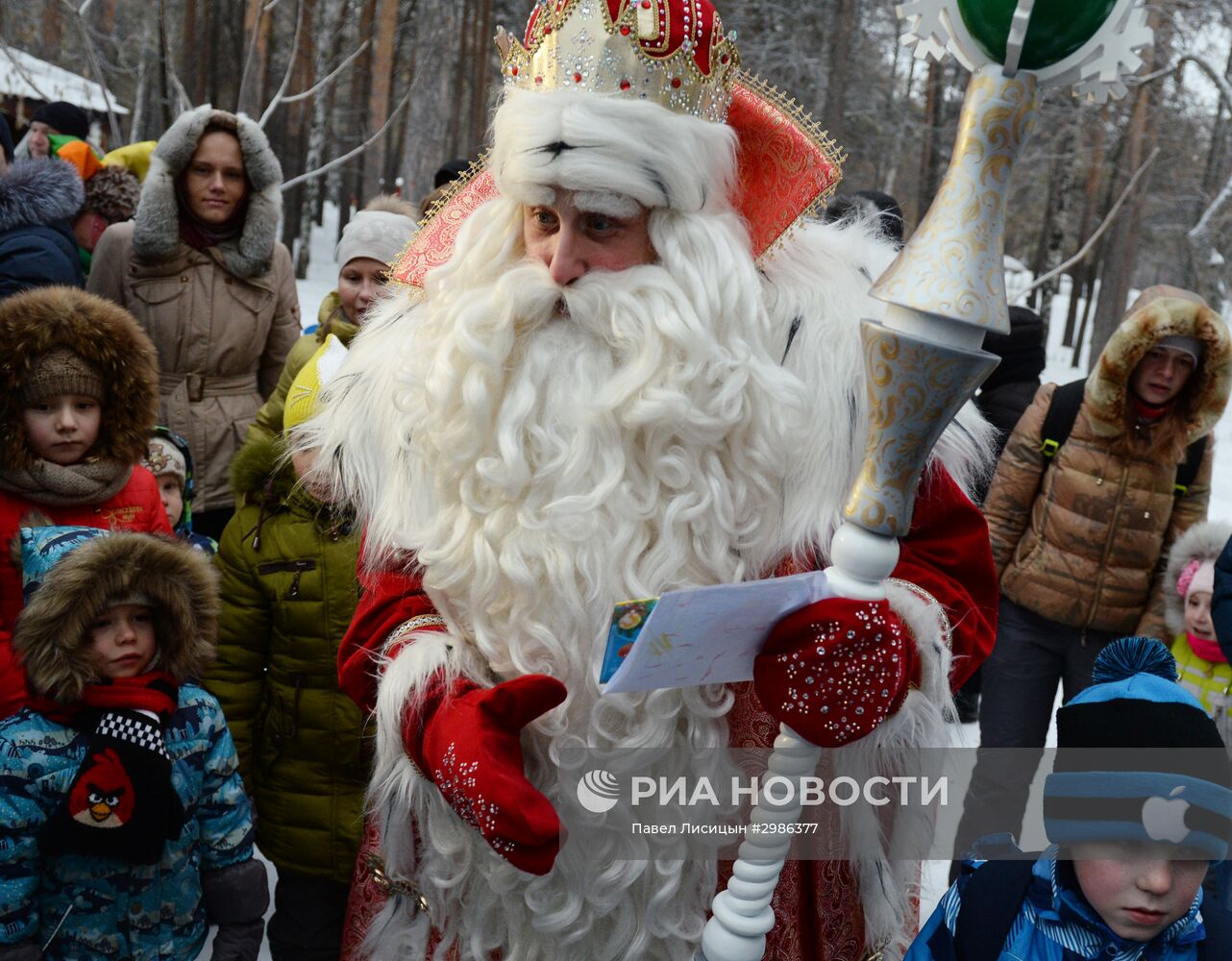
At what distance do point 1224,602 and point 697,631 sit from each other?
221cm

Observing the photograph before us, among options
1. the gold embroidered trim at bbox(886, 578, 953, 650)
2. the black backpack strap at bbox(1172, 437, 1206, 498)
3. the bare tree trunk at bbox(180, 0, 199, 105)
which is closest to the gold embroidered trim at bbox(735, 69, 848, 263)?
the gold embroidered trim at bbox(886, 578, 953, 650)

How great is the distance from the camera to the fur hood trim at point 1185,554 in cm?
364

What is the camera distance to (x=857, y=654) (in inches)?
61.2

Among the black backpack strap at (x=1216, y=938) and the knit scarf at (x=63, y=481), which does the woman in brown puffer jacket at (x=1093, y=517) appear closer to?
the black backpack strap at (x=1216, y=938)

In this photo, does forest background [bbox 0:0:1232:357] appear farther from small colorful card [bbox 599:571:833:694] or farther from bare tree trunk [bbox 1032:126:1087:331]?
small colorful card [bbox 599:571:833:694]

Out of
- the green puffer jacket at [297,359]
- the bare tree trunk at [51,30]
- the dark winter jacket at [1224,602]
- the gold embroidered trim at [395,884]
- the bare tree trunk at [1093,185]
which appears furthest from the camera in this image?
the bare tree trunk at [51,30]

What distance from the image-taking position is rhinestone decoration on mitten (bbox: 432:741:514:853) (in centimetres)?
157

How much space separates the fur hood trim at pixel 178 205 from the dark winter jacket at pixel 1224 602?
3.22m

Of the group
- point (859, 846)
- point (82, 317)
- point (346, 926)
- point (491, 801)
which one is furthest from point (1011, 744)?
point (82, 317)

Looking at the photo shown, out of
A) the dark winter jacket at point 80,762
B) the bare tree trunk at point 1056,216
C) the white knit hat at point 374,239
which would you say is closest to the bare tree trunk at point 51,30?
the bare tree trunk at point 1056,216

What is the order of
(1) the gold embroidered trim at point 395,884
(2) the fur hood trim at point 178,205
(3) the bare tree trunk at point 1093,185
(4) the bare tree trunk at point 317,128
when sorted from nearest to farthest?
(1) the gold embroidered trim at point 395,884, (2) the fur hood trim at point 178,205, (3) the bare tree trunk at point 1093,185, (4) the bare tree trunk at point 317,128

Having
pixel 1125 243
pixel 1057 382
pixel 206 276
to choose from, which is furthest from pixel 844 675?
pixel 1125 243

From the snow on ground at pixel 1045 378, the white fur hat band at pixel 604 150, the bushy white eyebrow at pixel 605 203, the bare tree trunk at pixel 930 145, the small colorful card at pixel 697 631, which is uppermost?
the white fur hat band at pixel 604 150

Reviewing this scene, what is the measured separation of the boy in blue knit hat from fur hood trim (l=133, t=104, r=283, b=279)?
324cm
